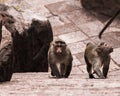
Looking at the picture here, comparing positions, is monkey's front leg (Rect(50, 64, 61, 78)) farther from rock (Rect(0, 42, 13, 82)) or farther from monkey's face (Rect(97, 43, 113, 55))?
rock (Rect(0, 42, 13, 82))

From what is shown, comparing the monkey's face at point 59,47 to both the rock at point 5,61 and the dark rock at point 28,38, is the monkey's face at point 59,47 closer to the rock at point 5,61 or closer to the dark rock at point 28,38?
the rock at point 5,61

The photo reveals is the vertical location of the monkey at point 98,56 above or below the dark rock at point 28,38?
above

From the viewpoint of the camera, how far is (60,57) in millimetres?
4715

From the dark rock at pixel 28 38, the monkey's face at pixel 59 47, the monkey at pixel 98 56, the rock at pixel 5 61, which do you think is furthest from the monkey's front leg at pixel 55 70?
the dark rock at pixel 28 38

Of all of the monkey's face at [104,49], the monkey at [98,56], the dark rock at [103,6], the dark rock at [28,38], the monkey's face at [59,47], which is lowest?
the dark rock at [103,6]

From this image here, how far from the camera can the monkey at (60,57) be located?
459 cm

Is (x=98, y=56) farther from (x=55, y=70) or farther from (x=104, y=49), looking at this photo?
(x=55, y=70)

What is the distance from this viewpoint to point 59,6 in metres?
10.7

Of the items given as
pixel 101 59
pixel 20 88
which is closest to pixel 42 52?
pixel 101 59

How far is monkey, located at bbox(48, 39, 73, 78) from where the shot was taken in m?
4.59

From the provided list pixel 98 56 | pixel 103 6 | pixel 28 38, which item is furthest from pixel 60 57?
pixel 103 6

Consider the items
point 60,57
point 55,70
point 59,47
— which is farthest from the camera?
point 55,70

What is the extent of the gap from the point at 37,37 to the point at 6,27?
0.61m

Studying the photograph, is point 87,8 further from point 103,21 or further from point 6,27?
point 6,27
